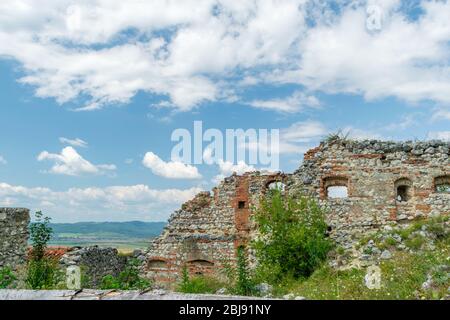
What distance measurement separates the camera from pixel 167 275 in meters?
17.1

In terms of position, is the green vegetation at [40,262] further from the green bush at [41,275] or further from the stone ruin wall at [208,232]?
the stone ruin wall at [208,232]

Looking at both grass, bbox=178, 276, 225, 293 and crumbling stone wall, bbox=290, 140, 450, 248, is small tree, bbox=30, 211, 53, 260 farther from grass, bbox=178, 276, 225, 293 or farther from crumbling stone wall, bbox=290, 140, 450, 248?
crumbling stone wall, bbox=290, 140, 450, 248

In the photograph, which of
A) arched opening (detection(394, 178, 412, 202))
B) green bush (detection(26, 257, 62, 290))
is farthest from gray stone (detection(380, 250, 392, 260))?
green bush (detection(26, 257, 62, 290))

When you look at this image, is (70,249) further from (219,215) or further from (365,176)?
(365,176)

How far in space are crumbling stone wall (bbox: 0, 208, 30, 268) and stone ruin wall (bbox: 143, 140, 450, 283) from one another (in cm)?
536

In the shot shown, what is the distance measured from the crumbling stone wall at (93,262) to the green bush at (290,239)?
16.9ft

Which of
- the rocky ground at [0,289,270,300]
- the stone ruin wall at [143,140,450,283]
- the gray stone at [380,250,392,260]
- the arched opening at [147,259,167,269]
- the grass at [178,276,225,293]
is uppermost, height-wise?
the stone ruin wall at [143,140,450,283]

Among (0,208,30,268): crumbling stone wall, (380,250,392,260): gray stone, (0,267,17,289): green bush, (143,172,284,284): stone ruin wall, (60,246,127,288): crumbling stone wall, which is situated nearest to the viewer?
(0,267,17,289): green bush

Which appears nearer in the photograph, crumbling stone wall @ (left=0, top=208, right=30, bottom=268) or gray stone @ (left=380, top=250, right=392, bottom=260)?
gray stone @ (left=380, top=250, right=392, bottom=260)

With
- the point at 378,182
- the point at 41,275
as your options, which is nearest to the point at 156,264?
the point at 41,275

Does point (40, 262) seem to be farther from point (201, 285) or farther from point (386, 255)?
point (386, 255)

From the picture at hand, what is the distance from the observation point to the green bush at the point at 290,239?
13.3 meters

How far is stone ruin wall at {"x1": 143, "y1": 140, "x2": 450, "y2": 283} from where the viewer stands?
14828mm

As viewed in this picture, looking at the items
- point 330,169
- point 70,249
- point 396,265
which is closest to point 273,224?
point 330,169
